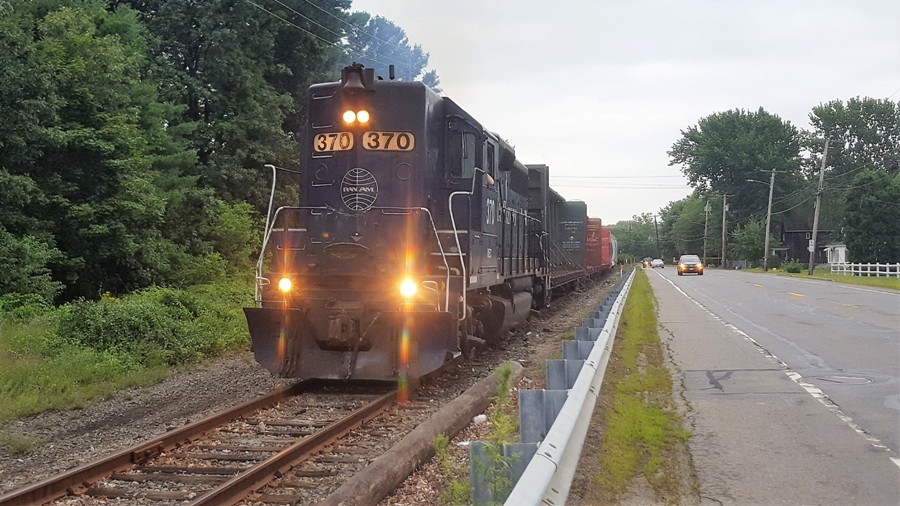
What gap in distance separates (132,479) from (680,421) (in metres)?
4.90

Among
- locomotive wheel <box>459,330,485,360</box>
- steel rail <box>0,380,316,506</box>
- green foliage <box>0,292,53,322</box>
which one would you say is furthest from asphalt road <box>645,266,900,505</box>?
green foliage <box>0,292,53,322</box>

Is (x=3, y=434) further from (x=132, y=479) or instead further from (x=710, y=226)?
(x=710, y=226)

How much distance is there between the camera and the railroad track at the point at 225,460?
17.6ft

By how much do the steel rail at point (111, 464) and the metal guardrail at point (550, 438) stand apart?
10.3ft

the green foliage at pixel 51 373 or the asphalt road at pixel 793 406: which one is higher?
the asphalt road at pixel 793 406

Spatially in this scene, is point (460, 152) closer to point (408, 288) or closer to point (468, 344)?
point (408, 288)

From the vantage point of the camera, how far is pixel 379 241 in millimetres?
9555

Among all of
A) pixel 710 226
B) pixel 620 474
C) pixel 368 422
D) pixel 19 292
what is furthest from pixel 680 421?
pixel 710 226

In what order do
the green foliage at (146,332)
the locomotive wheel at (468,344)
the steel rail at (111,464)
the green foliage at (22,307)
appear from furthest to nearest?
the green foliage at (22,307) → the green foliage at (146,332) → the locomotive wheel at (468,344) → the steel rail at (111,464)

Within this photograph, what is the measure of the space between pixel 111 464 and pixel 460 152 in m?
6.02

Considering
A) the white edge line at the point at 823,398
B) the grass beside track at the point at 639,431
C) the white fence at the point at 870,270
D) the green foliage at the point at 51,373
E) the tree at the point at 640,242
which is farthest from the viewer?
the tree at the point at 640,242

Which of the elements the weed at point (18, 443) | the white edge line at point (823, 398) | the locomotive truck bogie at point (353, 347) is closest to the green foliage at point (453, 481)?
the locomotive truck bogie at point (353, 347)

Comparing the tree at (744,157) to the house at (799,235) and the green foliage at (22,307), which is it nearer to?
the house at (799,235)

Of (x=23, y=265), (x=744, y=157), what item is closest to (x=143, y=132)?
(x=23, y=265)
